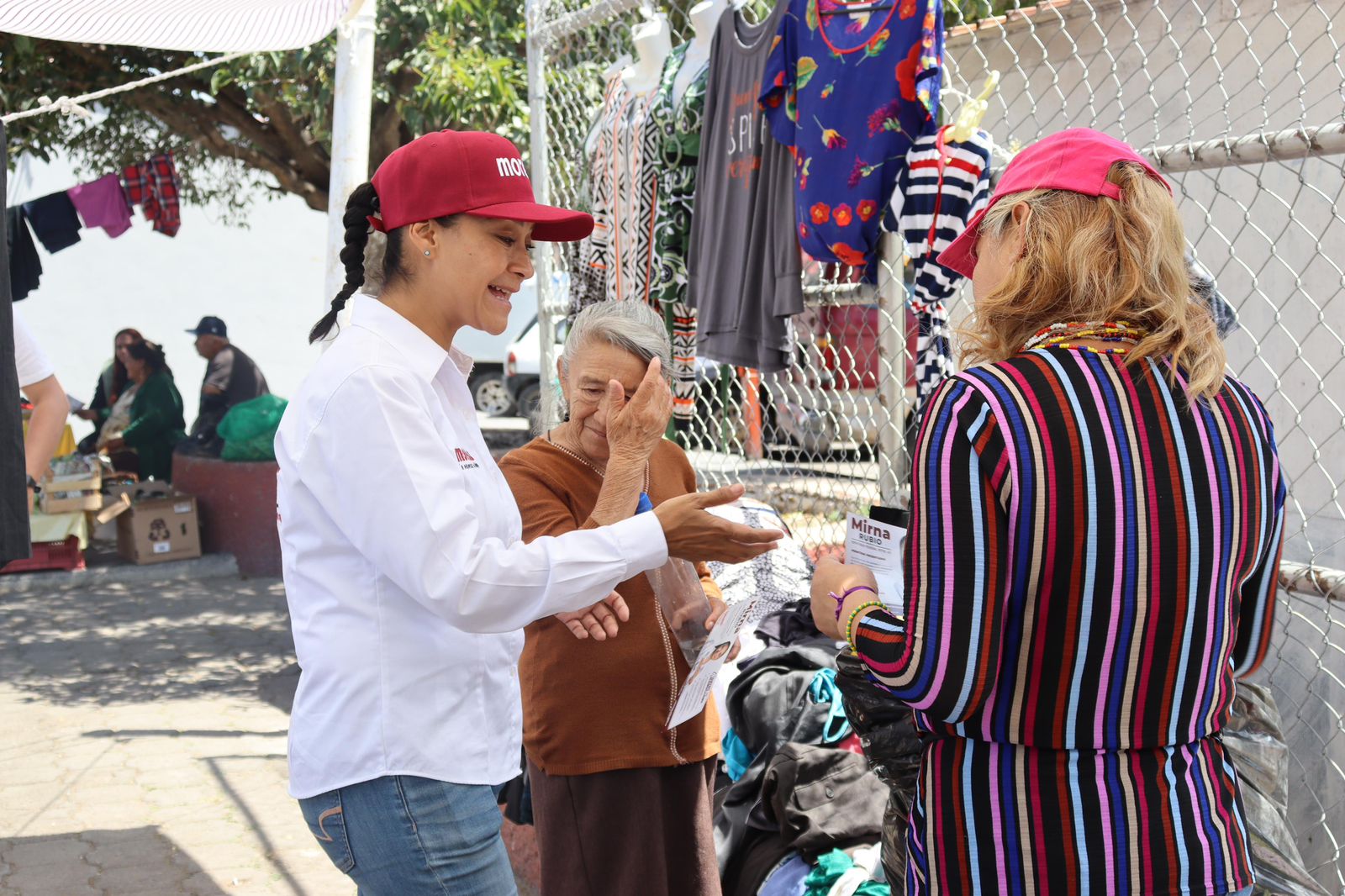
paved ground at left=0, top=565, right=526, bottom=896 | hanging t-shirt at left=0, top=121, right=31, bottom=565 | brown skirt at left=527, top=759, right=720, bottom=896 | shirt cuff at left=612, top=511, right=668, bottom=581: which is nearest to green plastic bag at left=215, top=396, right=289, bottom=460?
paved ground at left=0, top=565, right=526, bottom=896

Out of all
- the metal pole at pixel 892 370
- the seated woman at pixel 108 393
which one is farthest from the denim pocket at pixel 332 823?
the seated woman at pixel 108 393

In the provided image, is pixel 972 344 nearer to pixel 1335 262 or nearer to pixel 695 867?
pixel 695 867

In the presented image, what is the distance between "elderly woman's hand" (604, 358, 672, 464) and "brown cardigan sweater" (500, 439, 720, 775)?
34 cm

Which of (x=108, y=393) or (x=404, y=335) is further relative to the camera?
(x=108, y=393)

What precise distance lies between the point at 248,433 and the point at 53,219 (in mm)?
3225

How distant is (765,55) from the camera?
3.84 meters

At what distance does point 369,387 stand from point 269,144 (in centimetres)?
918

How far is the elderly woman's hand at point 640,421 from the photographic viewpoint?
233 cm

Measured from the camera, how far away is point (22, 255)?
10.4 meters

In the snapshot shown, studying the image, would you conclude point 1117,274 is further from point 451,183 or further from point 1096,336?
point 451,183

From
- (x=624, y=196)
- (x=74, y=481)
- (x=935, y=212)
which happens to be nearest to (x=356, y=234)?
(x=935, y=212)

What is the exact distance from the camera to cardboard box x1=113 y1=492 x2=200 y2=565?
9406 mm

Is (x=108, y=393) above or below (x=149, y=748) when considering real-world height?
above

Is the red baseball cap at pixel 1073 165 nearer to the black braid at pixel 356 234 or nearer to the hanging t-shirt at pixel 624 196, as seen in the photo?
the black braid at pixel 356 234
